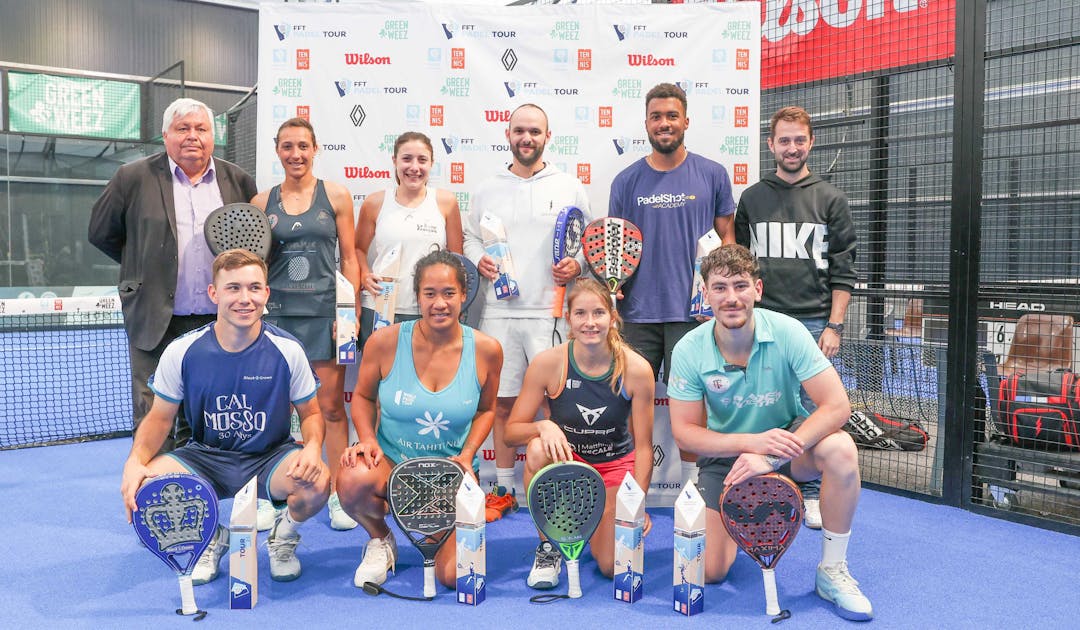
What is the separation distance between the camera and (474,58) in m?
4.15

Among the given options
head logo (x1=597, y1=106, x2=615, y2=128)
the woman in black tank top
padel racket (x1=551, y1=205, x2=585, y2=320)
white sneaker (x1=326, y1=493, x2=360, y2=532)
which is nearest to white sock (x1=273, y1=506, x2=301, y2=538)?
white sneaker (x1=326, y1=493, x2=360, y2=532)

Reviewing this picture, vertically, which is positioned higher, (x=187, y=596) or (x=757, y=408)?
(x=757, y=408)

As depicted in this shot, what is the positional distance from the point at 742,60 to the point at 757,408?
2.18m

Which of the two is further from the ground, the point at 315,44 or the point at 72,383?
the point at 315,44

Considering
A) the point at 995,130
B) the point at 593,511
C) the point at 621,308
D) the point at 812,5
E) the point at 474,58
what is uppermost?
the point at 812,5

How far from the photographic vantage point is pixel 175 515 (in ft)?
7.93

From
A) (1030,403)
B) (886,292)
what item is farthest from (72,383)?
(1030,403)

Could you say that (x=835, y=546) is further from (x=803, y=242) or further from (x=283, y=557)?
(x=283, y=557)

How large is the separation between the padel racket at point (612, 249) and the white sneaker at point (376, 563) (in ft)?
4.80

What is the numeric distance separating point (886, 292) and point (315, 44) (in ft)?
12.7

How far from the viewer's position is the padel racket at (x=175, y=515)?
7.84 ft

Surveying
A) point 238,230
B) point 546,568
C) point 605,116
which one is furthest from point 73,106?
point 546,568

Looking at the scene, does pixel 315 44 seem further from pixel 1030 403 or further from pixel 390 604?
pixel 1030 403

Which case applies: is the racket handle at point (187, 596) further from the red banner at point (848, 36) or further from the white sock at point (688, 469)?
the red banner at point (848, 36)
